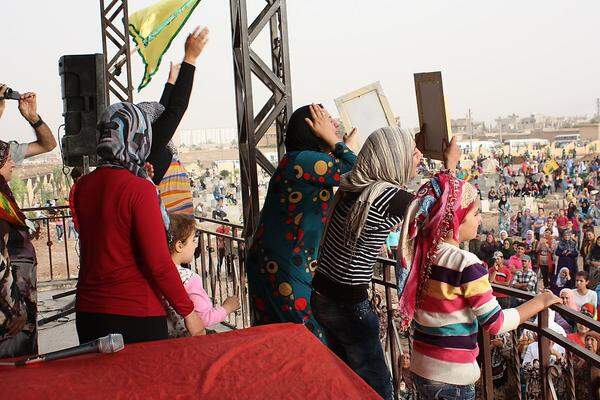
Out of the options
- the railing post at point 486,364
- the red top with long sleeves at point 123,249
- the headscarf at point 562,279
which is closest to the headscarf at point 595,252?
the headscarf at point 562,279

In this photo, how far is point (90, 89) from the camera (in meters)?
5.76

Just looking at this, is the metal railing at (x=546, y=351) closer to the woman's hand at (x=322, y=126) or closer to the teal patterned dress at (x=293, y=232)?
the teal patterned dress at (x=293, y=232)

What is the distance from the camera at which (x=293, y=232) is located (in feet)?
7.66

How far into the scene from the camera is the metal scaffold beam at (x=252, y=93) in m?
3.37

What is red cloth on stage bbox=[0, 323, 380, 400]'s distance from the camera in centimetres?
123

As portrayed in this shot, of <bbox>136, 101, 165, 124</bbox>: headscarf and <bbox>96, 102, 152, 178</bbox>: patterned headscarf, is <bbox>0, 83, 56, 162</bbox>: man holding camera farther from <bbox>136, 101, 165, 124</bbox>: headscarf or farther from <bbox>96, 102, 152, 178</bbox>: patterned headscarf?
<bbox>96, 102, 152, 178</bbox>: patterned headscarf

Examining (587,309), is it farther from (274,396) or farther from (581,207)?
(581,207)

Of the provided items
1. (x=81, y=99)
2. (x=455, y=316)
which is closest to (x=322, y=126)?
(x=455, y=316)

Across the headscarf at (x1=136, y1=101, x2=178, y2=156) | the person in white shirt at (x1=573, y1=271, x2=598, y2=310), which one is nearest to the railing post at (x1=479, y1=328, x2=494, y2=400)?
the headscarf at (x1=136, y1=101, x2=178, y2=156)

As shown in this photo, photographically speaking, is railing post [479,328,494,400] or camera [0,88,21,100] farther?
camera [0,88,21,100]

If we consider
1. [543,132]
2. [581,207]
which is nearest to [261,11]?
[581,207]

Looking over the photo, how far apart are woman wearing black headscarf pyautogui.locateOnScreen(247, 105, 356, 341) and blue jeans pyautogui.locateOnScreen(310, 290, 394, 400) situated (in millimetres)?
247

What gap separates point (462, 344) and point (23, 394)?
1183 mm

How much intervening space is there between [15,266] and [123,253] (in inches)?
33.0
